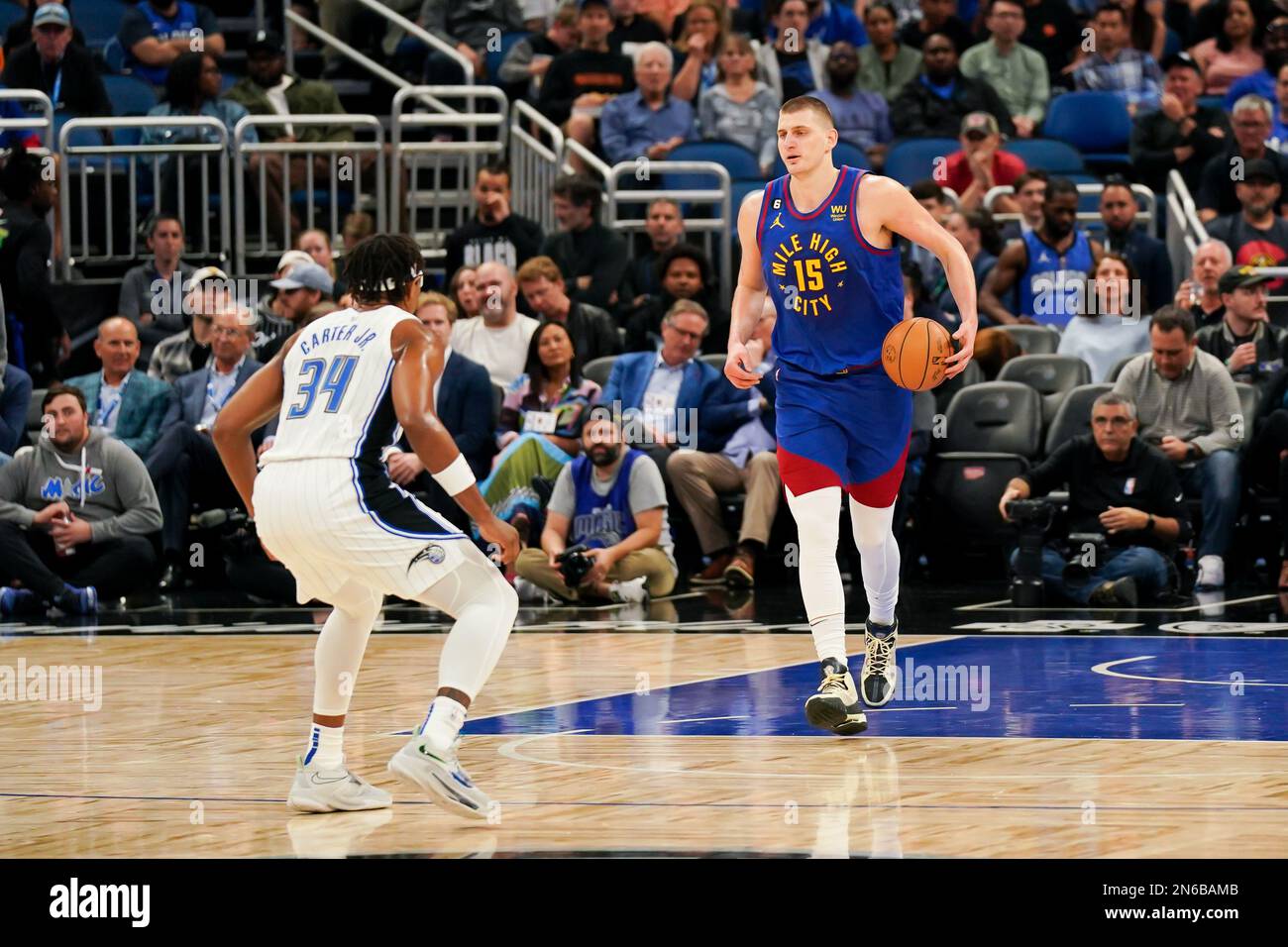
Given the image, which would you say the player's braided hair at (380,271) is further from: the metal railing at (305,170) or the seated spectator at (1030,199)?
the metal railing at (305,170)

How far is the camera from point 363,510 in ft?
19.9

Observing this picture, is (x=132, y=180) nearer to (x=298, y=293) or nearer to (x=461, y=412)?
(x=298, y=293)

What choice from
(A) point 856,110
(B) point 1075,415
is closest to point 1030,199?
(B) point 1075,415

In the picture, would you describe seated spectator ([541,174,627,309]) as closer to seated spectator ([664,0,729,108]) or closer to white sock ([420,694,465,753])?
seated spectator ([664,0,729,108])

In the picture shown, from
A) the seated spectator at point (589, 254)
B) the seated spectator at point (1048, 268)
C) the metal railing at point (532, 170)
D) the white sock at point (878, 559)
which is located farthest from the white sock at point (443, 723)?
the metal railing at point (532, 170)

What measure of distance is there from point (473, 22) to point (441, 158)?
2.38 metres

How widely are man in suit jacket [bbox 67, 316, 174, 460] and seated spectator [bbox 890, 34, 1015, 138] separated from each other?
6083 mm

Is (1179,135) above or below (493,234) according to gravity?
above

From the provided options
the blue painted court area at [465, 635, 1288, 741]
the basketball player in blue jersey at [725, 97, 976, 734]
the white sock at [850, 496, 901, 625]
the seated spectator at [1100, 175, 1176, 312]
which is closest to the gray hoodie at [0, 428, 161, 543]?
the blue painted court area at [465, 635, 1288, 741]

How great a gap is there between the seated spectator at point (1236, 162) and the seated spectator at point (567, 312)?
4.19 meters

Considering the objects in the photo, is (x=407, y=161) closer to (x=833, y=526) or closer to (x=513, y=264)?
(x=513, y=264)

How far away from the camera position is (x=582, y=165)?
15.4 meters

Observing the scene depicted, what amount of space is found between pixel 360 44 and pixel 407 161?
2912 millimetres

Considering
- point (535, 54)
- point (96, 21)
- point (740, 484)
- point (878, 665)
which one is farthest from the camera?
point (96, 21)
